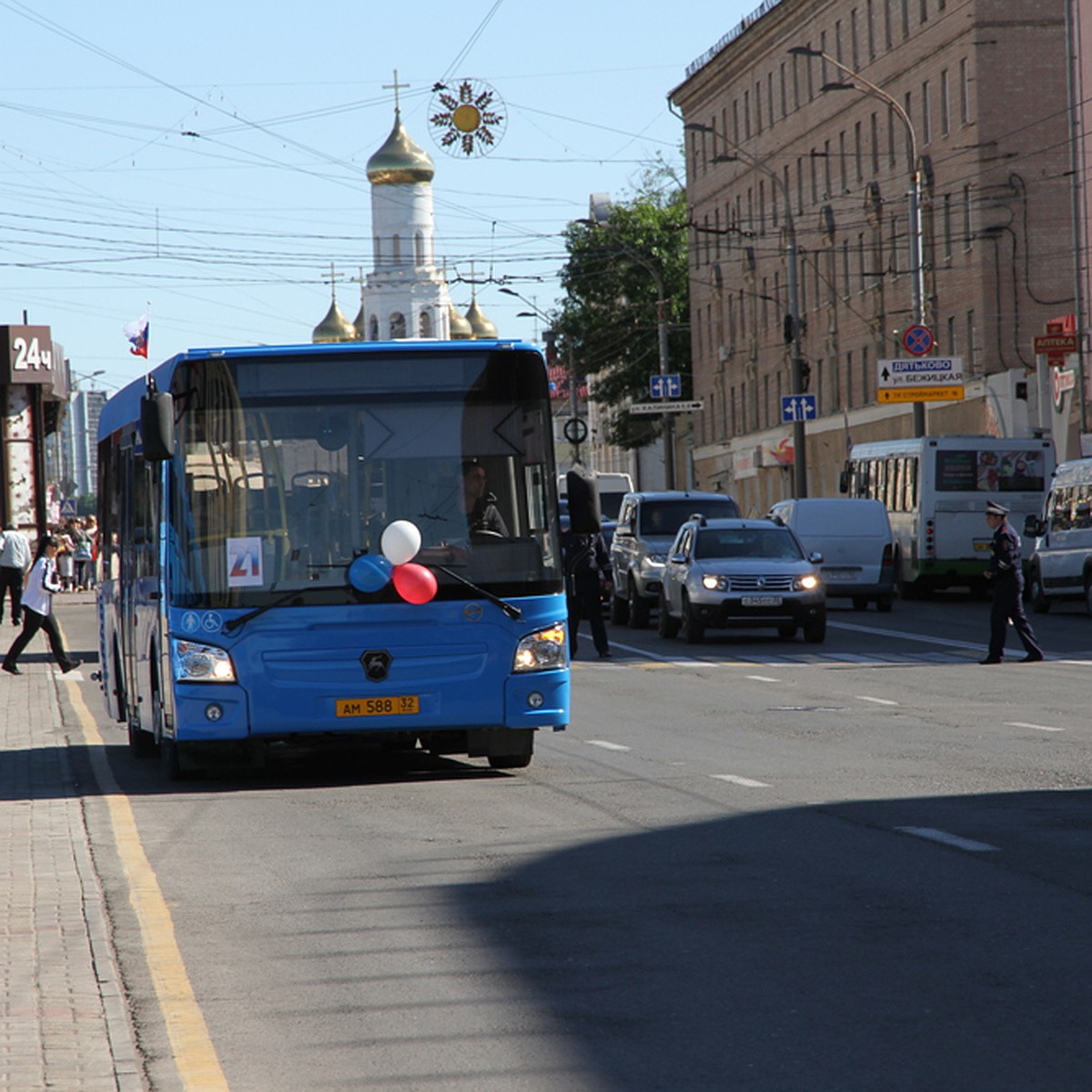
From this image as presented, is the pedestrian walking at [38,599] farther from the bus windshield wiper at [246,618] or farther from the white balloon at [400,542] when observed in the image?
the white balloon at [400,542]

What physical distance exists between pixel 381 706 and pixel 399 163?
11465 cm

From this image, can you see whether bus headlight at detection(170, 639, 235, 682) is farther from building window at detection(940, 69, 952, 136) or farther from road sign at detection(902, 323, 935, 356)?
building window at detection(940, 69, 952, 136)

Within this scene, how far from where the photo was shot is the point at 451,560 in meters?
13.7

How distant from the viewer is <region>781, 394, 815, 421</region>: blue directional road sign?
52344 mm

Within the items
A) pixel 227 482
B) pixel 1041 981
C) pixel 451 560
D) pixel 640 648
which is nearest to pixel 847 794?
pixel 451 560

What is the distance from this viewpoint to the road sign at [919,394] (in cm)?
4838

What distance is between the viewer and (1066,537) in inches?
1484

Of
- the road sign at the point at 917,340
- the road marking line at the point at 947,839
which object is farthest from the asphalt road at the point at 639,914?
the road sign at the point at 917,340

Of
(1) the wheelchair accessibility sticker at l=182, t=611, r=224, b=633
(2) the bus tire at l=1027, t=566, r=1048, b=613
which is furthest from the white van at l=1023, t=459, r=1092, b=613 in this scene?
(1) the wheelchair accessibility sticker at l=182, t=611, r=224, b=633

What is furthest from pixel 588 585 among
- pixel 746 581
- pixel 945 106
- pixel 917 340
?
pixel 945 106

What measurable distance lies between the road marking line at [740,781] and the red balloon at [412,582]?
2.04 metres

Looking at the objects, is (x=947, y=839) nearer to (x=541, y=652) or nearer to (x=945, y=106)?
(x=541, y=652)

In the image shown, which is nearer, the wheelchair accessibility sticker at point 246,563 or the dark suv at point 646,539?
the wheelchair accessibility sticker at point 246,563

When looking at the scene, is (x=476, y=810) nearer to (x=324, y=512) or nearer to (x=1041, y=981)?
(x=324, y=512)
